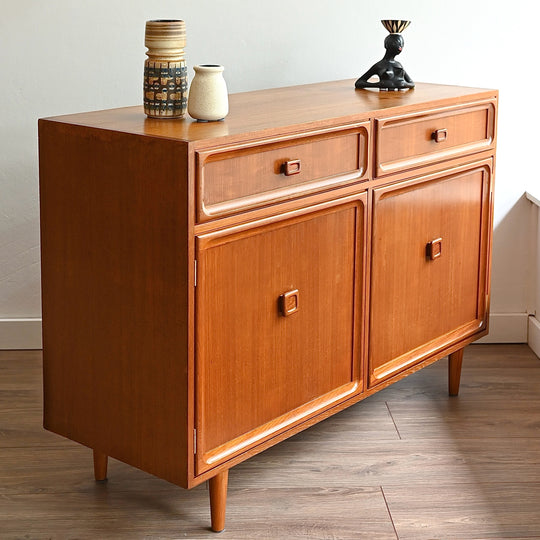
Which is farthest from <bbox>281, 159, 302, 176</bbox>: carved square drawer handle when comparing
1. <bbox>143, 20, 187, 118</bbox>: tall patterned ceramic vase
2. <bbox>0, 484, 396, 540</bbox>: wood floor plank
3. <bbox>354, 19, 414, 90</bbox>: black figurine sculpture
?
<bbox>0, 484, 396, 540</bbox>: wood floor plank

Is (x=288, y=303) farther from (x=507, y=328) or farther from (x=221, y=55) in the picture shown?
(x=507, y=328)

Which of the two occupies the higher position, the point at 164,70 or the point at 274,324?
the point at 164,70

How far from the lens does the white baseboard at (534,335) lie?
10.3 ft

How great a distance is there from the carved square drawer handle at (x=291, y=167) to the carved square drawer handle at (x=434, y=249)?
23.7 inches

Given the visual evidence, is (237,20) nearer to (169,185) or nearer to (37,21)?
(37,21)

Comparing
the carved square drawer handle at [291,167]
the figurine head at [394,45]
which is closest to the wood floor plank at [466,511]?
the carved square drawer handle at [291,167]

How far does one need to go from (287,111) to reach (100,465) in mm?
948

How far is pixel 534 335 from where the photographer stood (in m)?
3.16

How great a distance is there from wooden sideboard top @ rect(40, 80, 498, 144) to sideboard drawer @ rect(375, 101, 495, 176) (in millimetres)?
30

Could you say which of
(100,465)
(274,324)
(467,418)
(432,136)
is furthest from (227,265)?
(467,418)

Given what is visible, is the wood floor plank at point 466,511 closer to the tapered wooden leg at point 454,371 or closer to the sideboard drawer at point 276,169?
the tapered wooden leg at point 454,371

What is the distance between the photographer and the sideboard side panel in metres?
1.82

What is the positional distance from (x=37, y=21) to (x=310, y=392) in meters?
1.46

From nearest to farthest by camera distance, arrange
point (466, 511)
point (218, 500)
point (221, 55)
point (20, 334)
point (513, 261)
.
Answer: point (218, 500) → point (466, 511) → point (221, 55) → point (20, 334) → point (513, 261)
